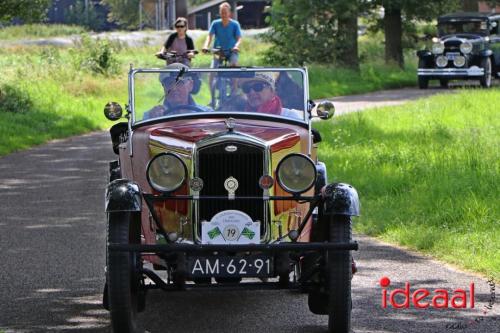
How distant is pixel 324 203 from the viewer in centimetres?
780

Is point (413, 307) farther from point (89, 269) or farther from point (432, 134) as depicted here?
point (432, 134)

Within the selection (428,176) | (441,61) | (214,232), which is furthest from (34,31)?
(214,232)

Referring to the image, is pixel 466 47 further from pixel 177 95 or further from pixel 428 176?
pixel 177 95

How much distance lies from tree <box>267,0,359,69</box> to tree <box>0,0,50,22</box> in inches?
583

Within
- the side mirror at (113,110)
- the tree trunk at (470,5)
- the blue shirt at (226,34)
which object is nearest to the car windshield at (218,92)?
the side mirror at (113,110)

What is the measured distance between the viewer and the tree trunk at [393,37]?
43406 mm

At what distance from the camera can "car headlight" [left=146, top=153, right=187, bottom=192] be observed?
777 centimetres

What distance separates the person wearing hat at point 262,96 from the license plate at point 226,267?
157 centimetres

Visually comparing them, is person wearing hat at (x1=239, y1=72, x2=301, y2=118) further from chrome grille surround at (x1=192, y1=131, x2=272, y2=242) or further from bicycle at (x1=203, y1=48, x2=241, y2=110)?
chrome grille surround at (x1=192, y1=131, x2=272, y2=242)

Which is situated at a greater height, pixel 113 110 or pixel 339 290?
pixel 113 110

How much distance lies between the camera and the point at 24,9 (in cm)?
2609

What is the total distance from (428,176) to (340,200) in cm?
662

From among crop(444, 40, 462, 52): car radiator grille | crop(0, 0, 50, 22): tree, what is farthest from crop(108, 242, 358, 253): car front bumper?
crop(444, 40, 462, 52): car radiator grille

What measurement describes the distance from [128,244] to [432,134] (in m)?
12.4
